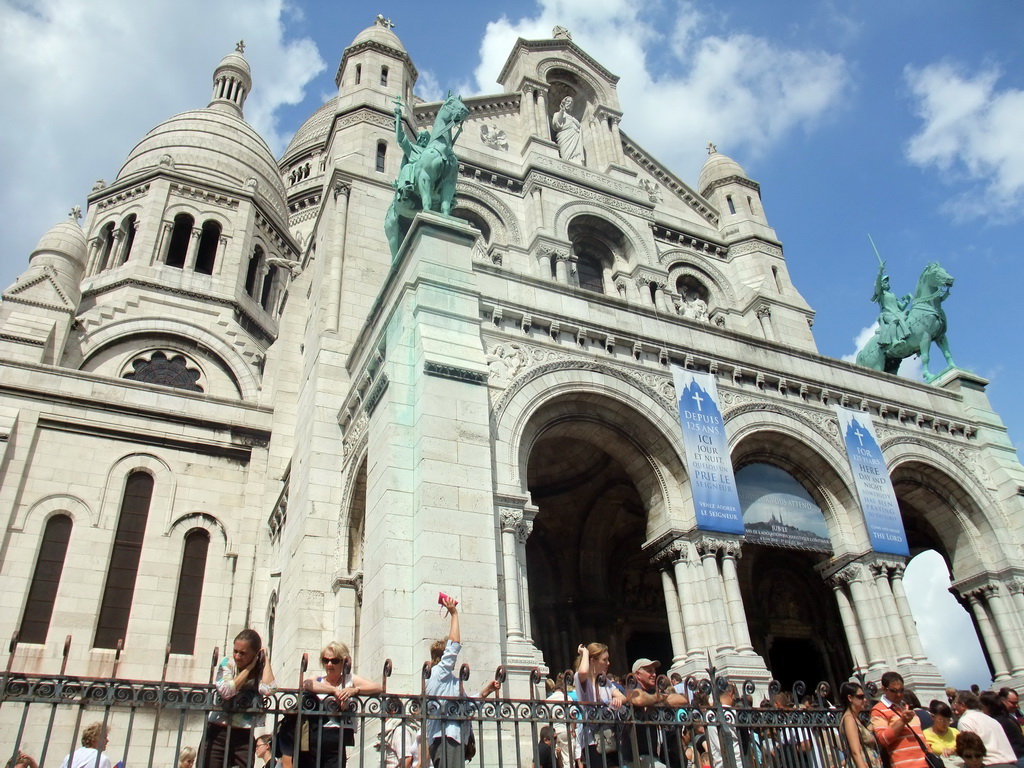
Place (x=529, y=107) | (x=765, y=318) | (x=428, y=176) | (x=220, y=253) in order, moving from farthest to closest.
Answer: (x=220, y=253) < (x=529, y=107) < (x=765, y=318) < (x=428, y=176)

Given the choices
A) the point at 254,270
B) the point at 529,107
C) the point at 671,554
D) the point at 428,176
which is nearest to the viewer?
the point at 671,554

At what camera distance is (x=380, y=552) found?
11594 millimetres

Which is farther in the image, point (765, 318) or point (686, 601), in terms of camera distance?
point (765, 318)

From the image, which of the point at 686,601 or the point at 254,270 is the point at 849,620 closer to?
the point at 686,601

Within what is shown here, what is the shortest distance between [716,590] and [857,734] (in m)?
5.81

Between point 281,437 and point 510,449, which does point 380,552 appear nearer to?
point 510,449

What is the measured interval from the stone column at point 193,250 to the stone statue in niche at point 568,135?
551 inches

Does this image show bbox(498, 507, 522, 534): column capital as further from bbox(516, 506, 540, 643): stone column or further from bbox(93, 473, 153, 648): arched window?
bbox(93, 473, 153, 648): arched window

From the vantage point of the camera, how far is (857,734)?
781 centimetres

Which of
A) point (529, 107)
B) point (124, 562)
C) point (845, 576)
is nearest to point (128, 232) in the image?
point (529, 107)

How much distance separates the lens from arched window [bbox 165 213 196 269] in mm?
31047

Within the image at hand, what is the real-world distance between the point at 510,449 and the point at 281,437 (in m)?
9.10

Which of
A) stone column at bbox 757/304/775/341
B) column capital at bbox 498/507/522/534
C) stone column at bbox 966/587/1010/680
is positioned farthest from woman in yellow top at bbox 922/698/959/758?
stone column at bbox 757/304/775/341

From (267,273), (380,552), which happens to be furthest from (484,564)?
(267,273)
